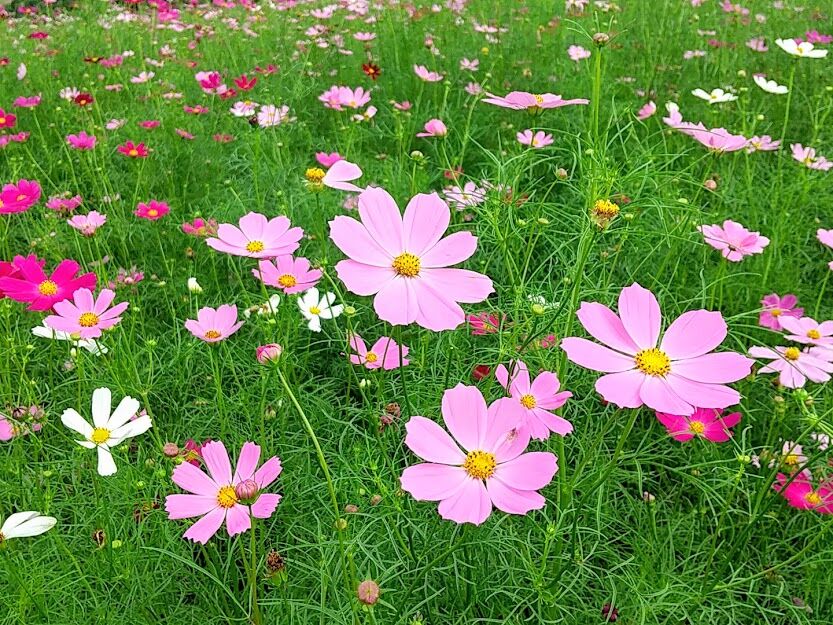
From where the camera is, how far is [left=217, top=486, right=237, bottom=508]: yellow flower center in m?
0.81

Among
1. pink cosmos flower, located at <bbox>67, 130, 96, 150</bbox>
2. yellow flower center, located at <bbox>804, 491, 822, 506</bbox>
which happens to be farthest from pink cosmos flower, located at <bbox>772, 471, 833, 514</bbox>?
pink cosmos flower, located at <bbox>67, 130, 96, 150</bbox>

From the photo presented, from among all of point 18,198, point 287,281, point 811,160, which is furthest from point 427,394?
point 811,160

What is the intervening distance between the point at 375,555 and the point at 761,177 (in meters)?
1.64

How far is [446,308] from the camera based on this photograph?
68cm

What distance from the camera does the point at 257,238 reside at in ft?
3.00

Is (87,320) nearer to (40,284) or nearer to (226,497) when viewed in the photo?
(40,284)

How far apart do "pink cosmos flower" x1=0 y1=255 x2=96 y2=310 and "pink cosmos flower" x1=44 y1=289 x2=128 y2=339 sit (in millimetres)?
14

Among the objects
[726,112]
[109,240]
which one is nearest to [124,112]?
[109,240]

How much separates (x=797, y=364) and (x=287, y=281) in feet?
2.56

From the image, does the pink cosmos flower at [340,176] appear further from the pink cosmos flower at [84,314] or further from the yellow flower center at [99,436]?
the yellow flower center at [99,436]

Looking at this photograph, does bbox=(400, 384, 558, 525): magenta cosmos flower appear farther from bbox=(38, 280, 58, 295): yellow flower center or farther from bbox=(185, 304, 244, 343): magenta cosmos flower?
bbox=(38, 280, 58, 295): yellow flower center

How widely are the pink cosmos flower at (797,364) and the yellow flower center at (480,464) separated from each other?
504 mm

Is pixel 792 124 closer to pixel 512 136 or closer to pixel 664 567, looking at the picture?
pixel 512 136

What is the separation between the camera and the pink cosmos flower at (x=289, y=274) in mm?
972
